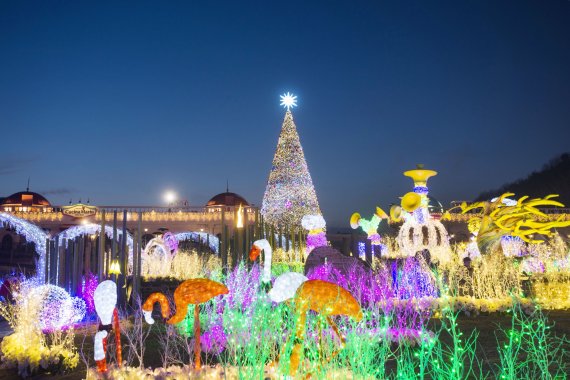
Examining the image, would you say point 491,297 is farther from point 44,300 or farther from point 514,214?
point 44,300

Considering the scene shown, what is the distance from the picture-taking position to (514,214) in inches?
465

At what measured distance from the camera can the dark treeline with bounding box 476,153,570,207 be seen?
39300 millimetres

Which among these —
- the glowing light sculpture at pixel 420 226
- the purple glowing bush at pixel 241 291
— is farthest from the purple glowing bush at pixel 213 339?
the glowing light sculpture at pixel 420 226

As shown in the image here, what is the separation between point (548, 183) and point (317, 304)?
141 ft

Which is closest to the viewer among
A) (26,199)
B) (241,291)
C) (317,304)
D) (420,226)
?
(317,304)

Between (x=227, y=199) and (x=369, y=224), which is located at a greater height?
(x=227, y=199)

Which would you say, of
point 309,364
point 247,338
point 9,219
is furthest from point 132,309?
point 309,364

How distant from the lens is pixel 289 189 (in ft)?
64.7

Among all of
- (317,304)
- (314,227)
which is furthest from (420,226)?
(317,304)

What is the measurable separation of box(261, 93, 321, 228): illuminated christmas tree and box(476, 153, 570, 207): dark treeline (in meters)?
25.2

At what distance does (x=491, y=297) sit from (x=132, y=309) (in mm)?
6041

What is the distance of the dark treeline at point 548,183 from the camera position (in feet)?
129

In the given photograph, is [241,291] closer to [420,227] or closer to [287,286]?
[287,286]

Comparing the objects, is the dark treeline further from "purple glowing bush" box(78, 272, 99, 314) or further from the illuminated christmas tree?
"purple glowing bush" box(78, 272, 99, 314)
